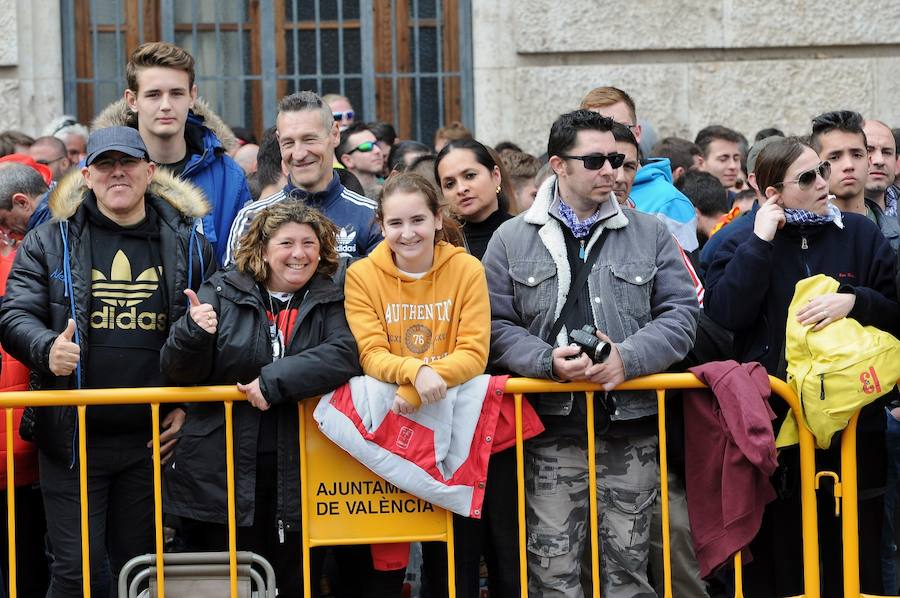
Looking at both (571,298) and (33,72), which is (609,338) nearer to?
(571,298)

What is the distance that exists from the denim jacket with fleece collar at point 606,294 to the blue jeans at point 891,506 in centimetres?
143

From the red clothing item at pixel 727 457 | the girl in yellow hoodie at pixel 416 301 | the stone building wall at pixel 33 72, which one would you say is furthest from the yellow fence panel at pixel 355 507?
the stone building wall at pixel 33 72

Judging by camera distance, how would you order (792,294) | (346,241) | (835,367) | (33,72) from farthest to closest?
(33,72), (346,241), (792,294), (835,367)

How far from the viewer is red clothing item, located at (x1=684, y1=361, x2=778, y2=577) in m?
4.68

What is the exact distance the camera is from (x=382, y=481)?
191 inches

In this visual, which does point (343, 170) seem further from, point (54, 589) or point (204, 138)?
point (54, 589)

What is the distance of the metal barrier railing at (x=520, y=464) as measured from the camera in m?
4.69

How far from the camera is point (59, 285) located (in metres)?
4.85

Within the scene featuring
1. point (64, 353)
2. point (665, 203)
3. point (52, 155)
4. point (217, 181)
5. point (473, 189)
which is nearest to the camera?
point (64, 353)

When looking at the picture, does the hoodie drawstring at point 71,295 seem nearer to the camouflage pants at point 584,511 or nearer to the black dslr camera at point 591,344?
the camouflage pants at point 584,511

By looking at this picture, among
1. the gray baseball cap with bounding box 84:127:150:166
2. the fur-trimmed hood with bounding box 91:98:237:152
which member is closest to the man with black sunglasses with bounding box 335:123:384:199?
the fur-trimmed hood with bounding box 91:98:237:152

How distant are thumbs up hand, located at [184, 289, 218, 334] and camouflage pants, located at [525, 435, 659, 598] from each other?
1.27 m

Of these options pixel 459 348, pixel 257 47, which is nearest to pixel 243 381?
pixel 459 348

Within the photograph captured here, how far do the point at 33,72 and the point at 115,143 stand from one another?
15.5 feet
